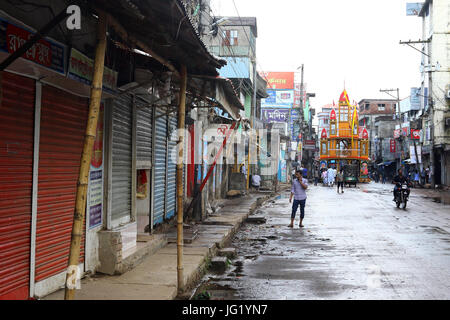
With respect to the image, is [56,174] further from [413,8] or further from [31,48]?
[413,8]

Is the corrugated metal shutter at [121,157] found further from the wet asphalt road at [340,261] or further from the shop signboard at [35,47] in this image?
the shop signboard at [35,47]

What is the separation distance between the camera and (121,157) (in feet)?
27.0

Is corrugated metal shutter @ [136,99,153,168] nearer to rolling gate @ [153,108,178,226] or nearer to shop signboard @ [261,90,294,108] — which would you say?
rolling gate @ [153,108,178,226]

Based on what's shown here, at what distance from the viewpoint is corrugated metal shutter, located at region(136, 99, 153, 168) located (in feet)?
31.1

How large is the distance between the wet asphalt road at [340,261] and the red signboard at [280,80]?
47.4 m

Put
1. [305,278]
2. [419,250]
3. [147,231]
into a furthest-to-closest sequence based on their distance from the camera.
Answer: [147,231]
[419,250]
[305,278]

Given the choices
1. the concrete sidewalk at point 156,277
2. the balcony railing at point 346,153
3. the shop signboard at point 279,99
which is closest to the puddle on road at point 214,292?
the concrete sidewalk at point 156,277

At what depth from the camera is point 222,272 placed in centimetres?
817

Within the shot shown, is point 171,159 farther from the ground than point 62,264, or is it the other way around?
point 171,159

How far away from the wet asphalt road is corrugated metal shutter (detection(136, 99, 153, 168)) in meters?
2.95

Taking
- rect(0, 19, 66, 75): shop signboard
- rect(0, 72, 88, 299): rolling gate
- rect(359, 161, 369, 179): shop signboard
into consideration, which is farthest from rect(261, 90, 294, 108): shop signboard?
rect(0, 19, 66, 75): shop signboard

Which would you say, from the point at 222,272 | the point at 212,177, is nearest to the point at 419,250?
the point at 222,272

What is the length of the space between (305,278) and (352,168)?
4513cm
